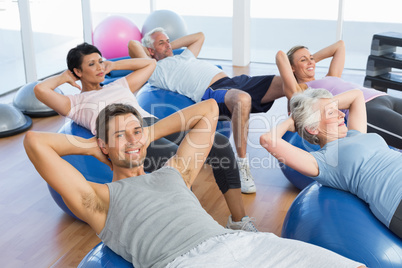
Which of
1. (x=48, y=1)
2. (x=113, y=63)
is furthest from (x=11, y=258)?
(x=48, y=1)

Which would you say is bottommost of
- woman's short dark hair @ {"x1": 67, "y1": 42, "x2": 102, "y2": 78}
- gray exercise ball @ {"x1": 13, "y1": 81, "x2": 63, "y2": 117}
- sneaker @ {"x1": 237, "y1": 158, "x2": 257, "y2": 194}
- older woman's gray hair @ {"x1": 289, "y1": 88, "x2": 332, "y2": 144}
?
sneaker @ {"x1": 237, "y1": 158, "x2": 257, "y2": 194}

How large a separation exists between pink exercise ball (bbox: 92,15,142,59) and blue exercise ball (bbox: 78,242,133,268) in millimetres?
3930

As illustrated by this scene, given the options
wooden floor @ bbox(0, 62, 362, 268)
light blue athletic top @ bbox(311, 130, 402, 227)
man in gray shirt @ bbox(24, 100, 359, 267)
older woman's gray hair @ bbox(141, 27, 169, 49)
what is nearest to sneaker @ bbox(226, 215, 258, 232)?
wooden floor @ bbox(0, 62, 362, 268)

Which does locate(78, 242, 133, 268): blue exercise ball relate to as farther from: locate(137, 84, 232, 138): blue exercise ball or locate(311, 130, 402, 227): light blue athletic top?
locate(137, 84, 232, 138): blue exercise ball

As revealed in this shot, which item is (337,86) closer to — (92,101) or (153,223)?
(92,101)

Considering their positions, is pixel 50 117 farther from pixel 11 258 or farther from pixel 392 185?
pixel 392 185

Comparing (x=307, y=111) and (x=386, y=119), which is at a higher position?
(x=307, y=111)

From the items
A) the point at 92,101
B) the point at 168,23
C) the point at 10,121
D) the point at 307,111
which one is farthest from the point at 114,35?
the point at 307,111

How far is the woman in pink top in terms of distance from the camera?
2.71 meters

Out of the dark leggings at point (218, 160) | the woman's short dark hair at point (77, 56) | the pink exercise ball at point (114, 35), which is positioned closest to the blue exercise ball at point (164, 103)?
the woman's short dark hair at point (77, 56)

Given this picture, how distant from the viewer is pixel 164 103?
10.5 feet

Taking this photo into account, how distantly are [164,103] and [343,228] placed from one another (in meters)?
1.66

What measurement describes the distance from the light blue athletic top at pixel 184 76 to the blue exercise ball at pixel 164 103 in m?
0.05

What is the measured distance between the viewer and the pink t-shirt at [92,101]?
8.57ft
